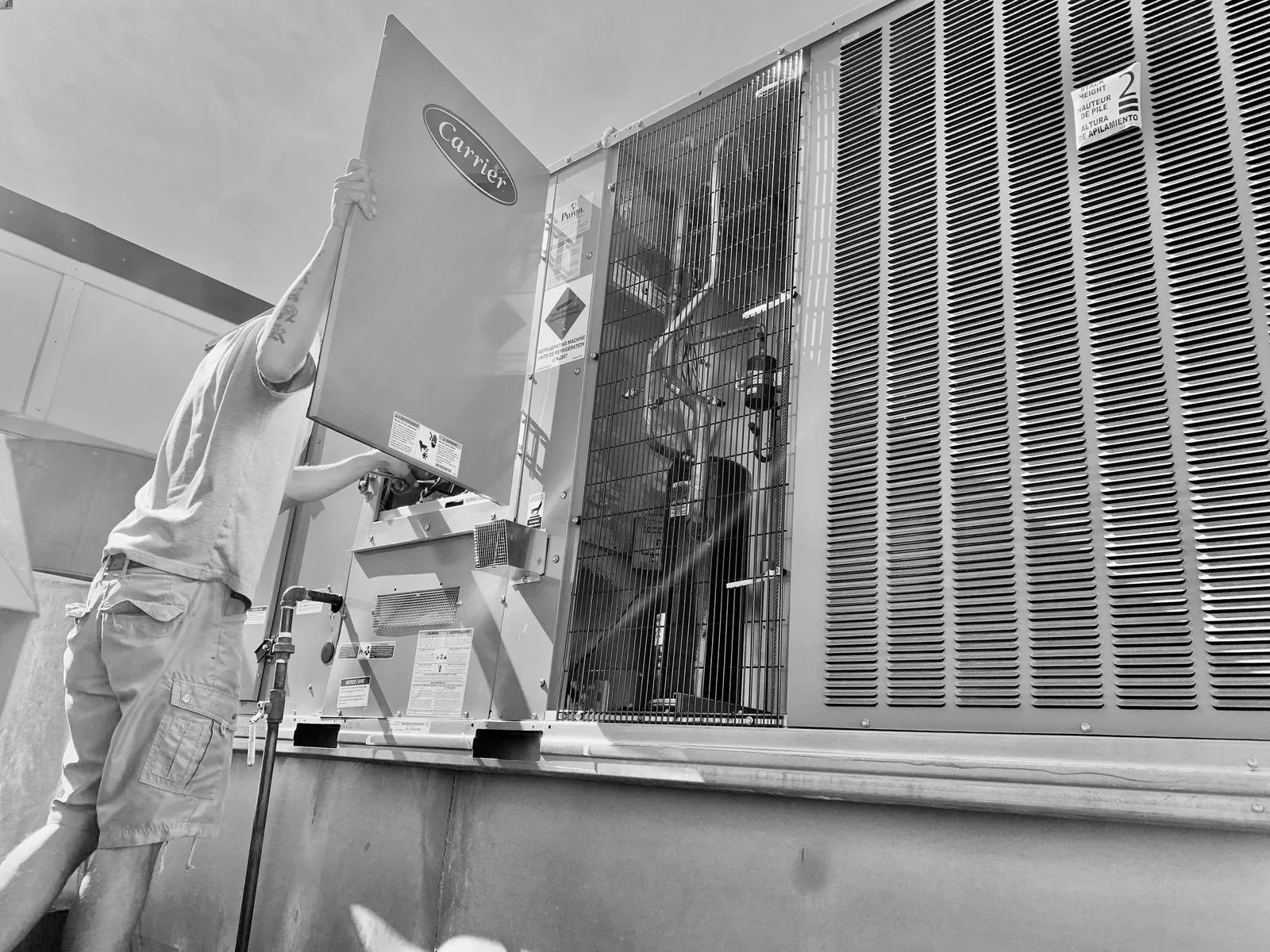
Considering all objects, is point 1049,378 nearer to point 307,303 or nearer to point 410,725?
point 307,303

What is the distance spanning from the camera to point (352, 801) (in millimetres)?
2451

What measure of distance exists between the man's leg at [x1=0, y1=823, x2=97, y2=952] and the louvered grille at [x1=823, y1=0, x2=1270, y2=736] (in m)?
→ 1.70

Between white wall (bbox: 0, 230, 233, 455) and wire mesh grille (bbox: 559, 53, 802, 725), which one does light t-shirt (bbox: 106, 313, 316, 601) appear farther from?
white wall (bbox: 0, 230, 233, 455)

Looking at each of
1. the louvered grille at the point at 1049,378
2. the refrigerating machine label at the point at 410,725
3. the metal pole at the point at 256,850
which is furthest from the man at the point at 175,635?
the louvered grille at the point at 1049,378

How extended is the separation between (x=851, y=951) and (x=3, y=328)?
200 inches

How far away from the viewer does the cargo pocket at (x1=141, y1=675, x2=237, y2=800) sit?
187cm

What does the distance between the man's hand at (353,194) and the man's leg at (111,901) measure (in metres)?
1.53

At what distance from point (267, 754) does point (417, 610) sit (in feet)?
1.91

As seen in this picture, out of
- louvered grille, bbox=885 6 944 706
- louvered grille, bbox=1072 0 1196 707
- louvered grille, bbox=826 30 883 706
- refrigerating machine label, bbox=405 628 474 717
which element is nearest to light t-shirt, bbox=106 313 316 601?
refrigerating machine label, bbox=405 628 474 717

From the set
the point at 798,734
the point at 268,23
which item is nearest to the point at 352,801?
the point at 798,734

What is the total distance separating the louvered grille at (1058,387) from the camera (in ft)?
4.56

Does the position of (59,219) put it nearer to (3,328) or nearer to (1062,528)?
(3,328)

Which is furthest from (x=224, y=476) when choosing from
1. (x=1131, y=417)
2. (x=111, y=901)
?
(x=1131, y=417)

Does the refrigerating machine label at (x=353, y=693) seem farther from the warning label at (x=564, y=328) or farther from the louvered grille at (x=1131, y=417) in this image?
the louvered grille at (x=1131, y=417)
